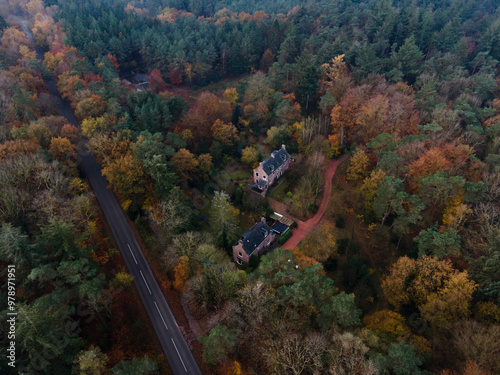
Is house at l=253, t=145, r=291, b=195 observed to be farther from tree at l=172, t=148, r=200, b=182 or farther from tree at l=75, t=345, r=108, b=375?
tree at l=75, t=345, r=108, b=375

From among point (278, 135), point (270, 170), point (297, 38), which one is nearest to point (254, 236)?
point (270, 170)

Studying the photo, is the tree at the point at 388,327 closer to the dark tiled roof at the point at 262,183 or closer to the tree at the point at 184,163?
the dark tiled roof at the point at 262,183

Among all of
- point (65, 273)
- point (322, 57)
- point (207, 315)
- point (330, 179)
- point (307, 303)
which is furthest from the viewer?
point (322, 57)

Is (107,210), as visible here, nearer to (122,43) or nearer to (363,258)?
(363,258)

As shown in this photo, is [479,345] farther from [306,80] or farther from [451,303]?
[306,80]

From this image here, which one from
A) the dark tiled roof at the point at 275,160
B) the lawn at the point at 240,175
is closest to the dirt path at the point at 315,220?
the dark tiled roof at the point at 275,160

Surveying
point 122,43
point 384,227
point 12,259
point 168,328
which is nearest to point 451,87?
point 384,227
